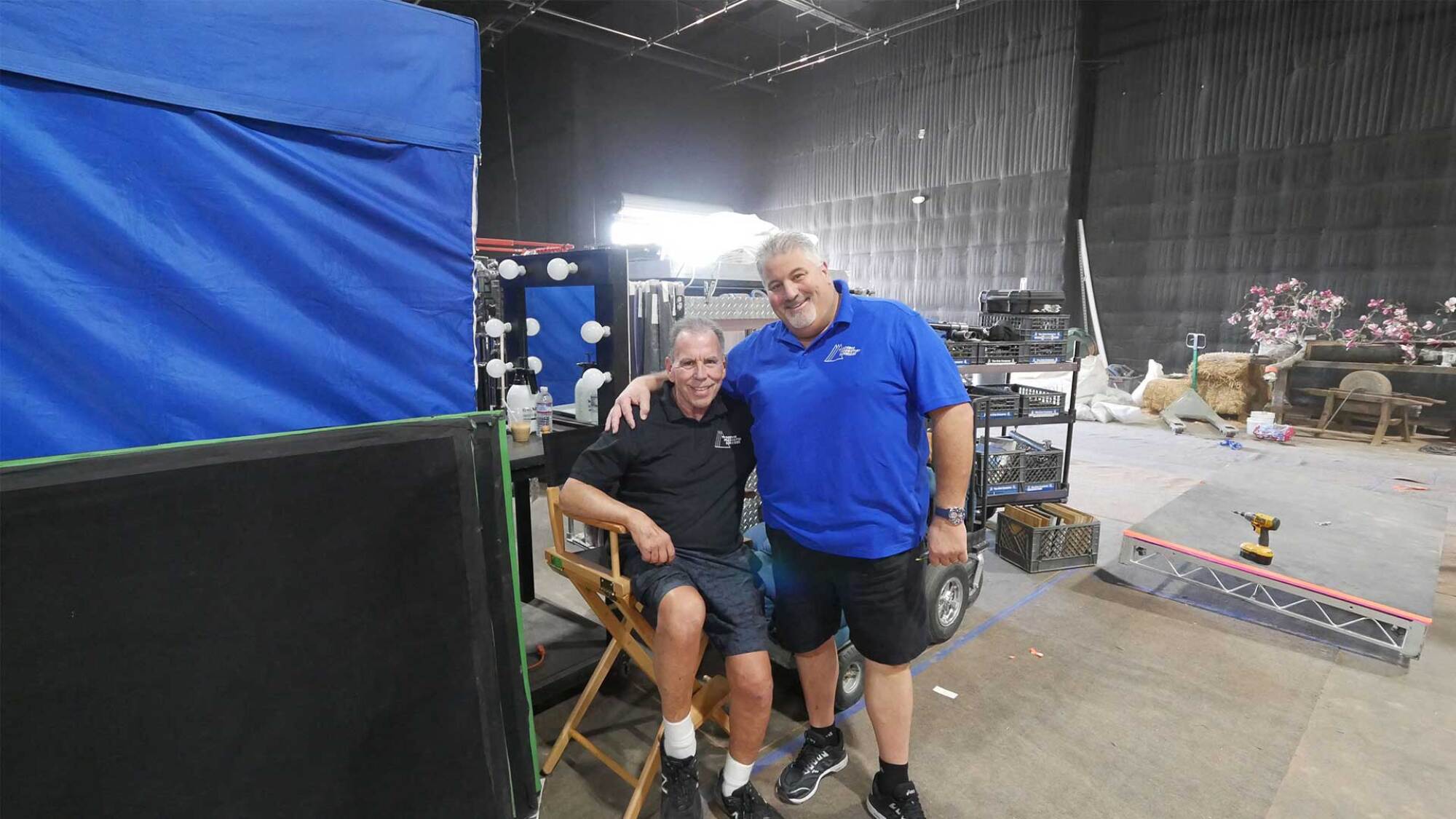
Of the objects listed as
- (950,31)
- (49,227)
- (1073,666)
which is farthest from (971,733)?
(950,31)

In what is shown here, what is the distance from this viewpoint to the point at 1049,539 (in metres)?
3.54

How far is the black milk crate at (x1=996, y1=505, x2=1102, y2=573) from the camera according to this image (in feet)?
11.6

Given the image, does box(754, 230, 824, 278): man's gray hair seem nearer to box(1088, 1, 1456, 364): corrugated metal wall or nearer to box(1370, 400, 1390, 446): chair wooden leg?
box(1370, 400, 1390, 446): chair wooden leg

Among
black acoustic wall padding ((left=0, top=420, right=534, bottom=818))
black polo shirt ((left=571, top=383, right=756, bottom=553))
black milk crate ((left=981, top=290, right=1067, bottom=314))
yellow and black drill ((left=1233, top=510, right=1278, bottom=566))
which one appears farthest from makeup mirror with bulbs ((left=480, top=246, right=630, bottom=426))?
yellow and black drill ((left=1233, top=510, right=1278, bottom=566))

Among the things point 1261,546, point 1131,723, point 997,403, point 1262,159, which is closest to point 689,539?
point 1131,723

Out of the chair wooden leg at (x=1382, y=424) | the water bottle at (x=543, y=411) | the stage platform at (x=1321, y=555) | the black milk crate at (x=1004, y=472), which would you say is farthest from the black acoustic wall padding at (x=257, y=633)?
the chair wooden leg at (x=1382, y=424)

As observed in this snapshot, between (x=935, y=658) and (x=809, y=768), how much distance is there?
95 cm

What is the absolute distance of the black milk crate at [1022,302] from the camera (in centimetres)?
380

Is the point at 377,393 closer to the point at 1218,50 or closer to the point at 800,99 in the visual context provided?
the point at 1218,50

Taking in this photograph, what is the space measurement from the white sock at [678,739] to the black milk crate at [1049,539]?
2.49m

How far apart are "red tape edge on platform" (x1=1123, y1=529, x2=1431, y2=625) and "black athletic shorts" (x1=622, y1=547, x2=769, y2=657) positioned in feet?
7.79

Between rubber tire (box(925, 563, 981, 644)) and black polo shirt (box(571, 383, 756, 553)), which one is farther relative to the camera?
rubber tire (box(925, 563, 981, 644))

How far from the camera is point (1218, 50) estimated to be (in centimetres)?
873

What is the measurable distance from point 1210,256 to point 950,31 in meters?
5.44
